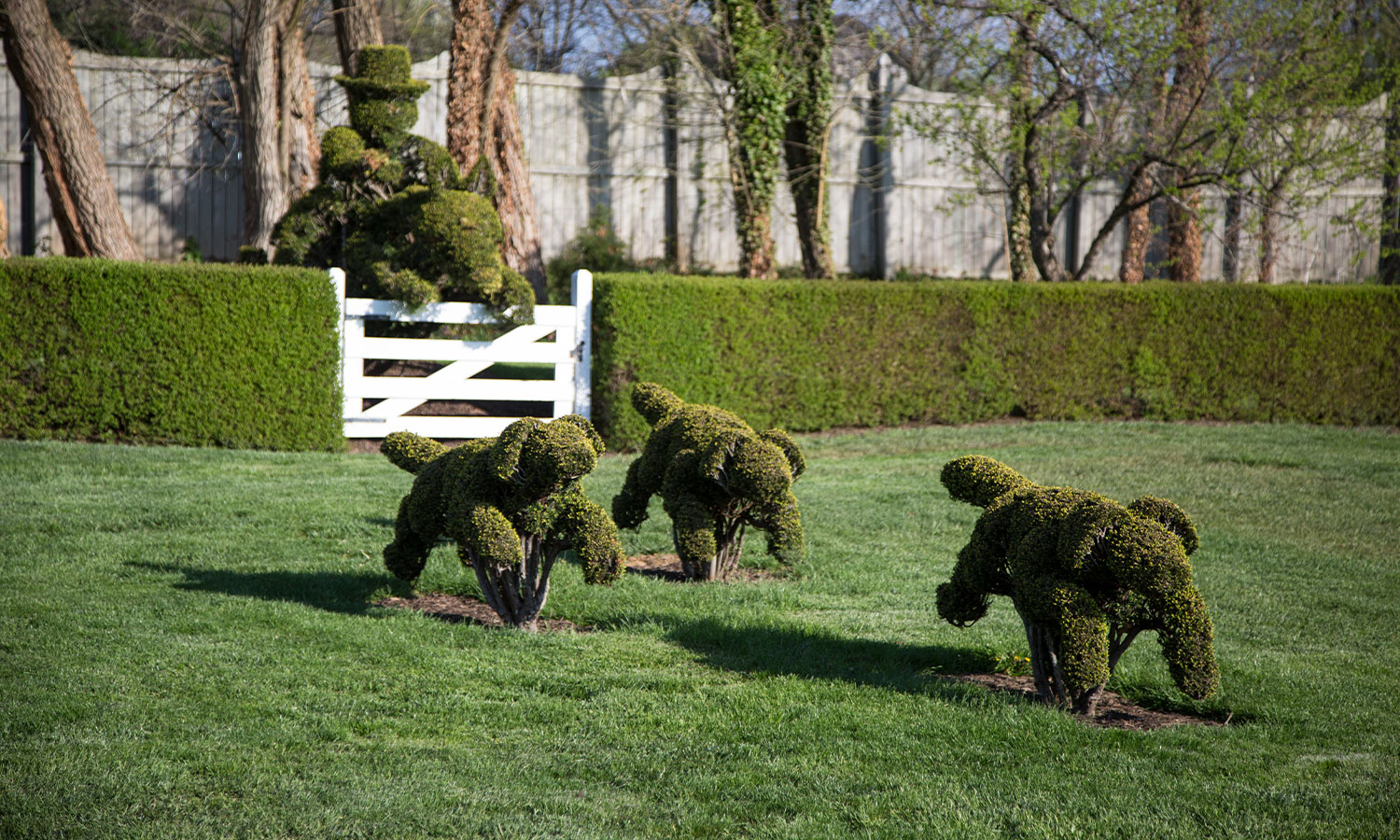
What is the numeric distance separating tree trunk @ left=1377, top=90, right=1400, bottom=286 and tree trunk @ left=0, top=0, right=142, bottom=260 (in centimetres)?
1605

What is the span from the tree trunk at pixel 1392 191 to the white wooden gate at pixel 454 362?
442 inches

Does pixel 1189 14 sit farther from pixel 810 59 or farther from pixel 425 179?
pixel 425 179

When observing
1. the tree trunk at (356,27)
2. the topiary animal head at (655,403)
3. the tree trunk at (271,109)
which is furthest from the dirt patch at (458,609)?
the tree trunk at (356,27)

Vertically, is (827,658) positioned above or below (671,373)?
below

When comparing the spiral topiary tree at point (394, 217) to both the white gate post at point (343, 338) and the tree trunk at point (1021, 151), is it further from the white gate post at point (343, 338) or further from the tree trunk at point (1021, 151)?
the tree trunk at point (1021, 151)

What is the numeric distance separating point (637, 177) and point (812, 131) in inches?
144

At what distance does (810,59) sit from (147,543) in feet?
37.7

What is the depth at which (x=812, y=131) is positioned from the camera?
15461 millimetres

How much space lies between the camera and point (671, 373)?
11.3 m

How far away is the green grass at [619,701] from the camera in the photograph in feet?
10.9

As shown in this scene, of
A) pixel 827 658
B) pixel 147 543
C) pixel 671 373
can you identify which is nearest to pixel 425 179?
pixel 671 373

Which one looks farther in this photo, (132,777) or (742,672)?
(742,672)

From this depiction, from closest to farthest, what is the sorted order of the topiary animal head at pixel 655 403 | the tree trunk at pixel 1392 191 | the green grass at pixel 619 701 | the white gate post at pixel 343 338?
the green grass at pixel 619 701, the topiary animal head at pixel 655 403, the white gate post at pixel 343 338, the tree trunk at pixel 1392 191

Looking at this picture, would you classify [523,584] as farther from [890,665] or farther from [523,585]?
[890,665]
